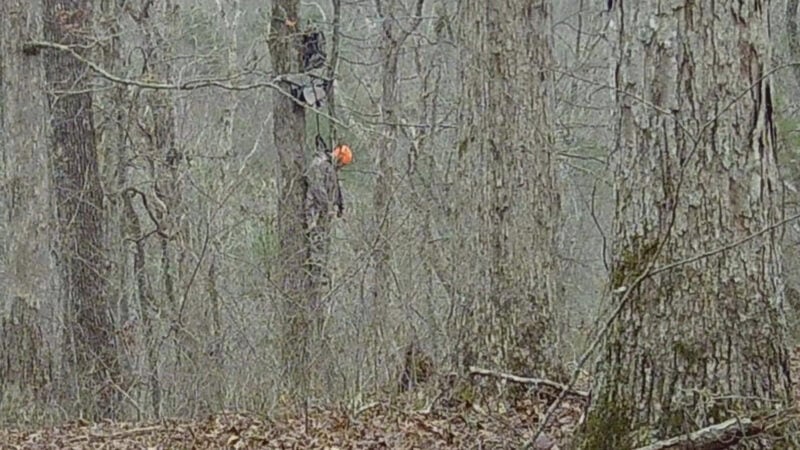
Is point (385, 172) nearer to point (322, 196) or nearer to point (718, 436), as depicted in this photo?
point (322, 196)

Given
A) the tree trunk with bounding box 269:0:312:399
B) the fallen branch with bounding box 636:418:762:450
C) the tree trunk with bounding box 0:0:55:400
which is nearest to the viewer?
the fallen branch with bounding box 636:418:762:450

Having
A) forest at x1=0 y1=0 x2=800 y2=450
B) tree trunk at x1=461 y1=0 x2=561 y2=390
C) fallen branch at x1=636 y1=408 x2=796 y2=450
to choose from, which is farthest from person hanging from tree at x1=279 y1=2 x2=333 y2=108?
fallen branch at x1=636 y1=408 x2=796 y2=450

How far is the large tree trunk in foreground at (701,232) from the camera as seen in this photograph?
374 cm

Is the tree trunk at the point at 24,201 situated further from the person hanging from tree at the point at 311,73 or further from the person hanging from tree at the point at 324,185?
the person hanging from tree at the point at 324,185

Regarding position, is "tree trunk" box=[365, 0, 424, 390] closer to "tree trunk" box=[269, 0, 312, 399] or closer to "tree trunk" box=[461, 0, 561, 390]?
"tree trunk" box=[269, 0, 312, 399]

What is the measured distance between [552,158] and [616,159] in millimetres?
2522

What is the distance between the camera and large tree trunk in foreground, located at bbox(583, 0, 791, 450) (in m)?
3.74

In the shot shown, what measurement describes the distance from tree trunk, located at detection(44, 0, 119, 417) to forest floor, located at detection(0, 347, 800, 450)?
4.69 meters

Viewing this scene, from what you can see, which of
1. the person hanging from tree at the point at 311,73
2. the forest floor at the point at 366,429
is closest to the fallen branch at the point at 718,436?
the forest floor at the point at 366,429

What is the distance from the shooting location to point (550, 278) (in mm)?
6457

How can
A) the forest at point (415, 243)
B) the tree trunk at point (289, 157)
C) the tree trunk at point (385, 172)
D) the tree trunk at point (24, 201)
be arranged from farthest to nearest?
the tree trunk at point (289, 157) → the tree trunk at point (24, 201) → the tree trunk at point (385, 172) → the forest at point (415, 243)

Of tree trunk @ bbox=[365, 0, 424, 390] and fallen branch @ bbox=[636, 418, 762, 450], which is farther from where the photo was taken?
tree trunk @ bbox=[365, 0, 424, 390]

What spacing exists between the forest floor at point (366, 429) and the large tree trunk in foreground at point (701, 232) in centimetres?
93

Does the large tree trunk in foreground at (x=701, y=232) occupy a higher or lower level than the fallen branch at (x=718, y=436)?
higher
